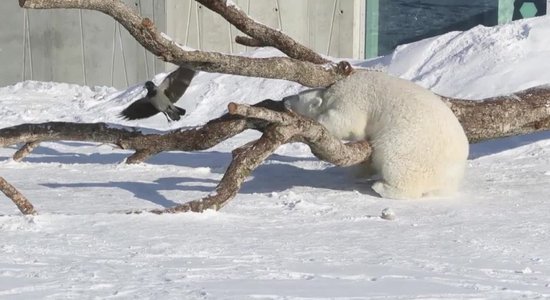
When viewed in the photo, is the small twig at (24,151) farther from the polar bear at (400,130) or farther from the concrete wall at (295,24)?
the concrete wall at (295,24)

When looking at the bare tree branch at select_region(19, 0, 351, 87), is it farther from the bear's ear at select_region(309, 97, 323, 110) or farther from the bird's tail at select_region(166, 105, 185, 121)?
the bird's tail at select_region(166, 105, 185, 121)

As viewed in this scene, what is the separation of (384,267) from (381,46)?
33.6 ft

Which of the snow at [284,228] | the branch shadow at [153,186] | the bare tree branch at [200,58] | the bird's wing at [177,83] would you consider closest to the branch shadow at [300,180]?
→ the snow at [284,228]

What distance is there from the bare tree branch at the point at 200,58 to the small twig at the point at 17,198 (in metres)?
0.96

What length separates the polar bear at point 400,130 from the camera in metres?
7.07

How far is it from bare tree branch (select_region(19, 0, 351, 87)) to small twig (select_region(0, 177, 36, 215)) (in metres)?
0.96

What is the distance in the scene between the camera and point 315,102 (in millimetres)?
7559

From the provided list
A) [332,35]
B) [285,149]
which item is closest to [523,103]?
[285,149]

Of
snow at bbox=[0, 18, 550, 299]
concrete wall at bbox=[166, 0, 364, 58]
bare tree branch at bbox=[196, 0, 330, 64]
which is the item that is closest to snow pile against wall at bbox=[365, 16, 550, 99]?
snow at bbox=[0, 18, 550, 299]

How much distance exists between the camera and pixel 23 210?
633 cm

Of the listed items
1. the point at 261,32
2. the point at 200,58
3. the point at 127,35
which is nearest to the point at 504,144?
the point at 261,32

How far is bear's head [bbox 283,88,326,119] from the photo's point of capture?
24.7 feet

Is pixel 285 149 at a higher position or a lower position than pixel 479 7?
lower

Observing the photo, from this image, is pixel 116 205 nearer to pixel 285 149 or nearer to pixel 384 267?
pixel 384 267
